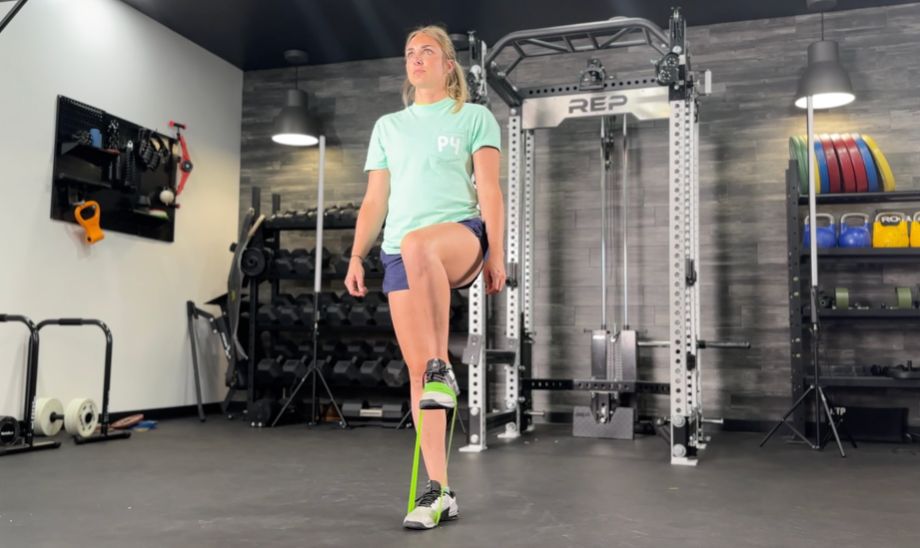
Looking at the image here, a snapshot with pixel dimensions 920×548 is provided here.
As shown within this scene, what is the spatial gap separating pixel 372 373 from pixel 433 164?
3.74 meters

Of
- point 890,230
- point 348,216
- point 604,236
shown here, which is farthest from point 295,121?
point 890,230

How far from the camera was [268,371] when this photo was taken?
6012mm

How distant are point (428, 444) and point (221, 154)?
16.9 feet

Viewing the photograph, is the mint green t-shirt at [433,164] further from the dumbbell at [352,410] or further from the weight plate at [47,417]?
the dumbbell at [352,410]

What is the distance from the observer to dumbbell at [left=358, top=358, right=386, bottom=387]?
19.2 feet

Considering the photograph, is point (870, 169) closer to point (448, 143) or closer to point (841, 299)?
point (841, 299)

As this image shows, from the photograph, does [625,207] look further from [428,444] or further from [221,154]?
[428,444]

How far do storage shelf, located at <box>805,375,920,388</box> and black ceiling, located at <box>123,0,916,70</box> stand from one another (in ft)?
8.70

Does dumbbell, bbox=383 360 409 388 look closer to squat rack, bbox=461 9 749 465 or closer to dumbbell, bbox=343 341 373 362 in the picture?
dumbbell, bbox=343 341 373 362

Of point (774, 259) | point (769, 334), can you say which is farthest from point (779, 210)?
point (769, 334)

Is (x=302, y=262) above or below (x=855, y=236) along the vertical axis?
below

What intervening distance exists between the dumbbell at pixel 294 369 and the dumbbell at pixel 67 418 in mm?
1464

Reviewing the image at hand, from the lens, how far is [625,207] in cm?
601

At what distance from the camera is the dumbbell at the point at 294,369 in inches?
232
